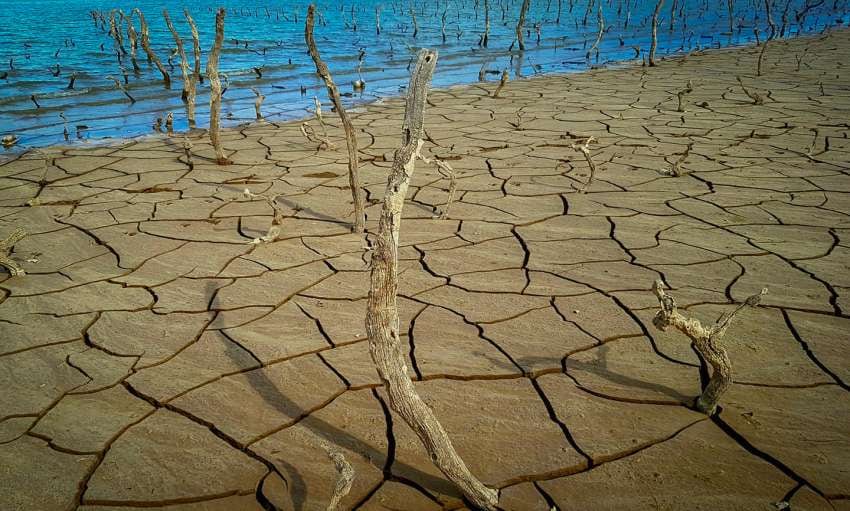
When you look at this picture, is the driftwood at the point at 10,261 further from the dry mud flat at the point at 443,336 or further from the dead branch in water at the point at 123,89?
the dead branch in water at the point at 123,89

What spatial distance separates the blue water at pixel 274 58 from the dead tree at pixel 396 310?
5.73 metres

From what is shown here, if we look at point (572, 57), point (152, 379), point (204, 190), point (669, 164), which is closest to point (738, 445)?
point (152, 379)

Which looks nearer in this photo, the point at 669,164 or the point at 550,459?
the point at 550,459

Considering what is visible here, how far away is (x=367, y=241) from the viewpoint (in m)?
3.14

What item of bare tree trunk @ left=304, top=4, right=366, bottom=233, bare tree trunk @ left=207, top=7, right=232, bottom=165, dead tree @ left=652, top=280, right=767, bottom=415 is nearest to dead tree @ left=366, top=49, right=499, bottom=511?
dead tree @ left=652, top=280, right=767, bottom=415

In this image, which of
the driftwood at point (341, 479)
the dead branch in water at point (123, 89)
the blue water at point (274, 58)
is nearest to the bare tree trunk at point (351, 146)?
the driftwood at point (341, 479)

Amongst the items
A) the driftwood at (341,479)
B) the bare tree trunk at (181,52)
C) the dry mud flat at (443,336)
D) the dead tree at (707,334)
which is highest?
the bare tree trunk at (181,52)

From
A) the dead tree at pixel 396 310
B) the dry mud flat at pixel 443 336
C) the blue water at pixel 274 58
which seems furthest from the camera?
the blue water at pixel 274 58

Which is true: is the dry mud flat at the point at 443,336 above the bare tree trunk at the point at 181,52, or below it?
below

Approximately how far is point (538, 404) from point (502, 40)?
16.3 metres

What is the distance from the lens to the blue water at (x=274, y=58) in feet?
24.6

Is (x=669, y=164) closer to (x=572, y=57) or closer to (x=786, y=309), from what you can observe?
(x=786, y=309)

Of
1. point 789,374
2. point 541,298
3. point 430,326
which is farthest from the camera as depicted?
point 541,298

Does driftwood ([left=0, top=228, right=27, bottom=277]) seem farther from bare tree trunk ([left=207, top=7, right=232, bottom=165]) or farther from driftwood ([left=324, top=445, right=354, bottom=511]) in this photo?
driftwood ([left=324, top=445, right=354, bottom=511])
